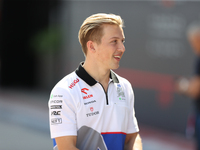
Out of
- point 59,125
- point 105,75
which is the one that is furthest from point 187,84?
point 59,125

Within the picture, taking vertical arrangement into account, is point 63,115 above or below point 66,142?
above

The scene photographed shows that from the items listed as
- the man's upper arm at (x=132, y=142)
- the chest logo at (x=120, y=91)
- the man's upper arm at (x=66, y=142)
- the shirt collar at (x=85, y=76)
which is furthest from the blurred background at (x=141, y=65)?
the man's upper arm at (x=66, y=142)

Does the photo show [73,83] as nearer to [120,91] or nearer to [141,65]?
[120,91]

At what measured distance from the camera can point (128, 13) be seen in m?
8.31

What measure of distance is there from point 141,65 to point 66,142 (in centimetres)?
615

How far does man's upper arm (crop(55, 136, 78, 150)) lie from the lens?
83.9 inches

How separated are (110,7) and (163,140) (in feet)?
11.8

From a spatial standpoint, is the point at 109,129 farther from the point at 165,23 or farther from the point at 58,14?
the point at 58,14

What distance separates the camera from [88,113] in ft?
7.22

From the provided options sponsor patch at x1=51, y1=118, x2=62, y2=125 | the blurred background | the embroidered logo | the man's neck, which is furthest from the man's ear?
the blurred background

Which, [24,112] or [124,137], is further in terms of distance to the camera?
[24,112]

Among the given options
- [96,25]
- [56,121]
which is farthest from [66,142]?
[96,25]

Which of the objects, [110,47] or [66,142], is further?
[110,47]

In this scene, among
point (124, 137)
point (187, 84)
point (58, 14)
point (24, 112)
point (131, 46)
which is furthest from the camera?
point (58, 14)
